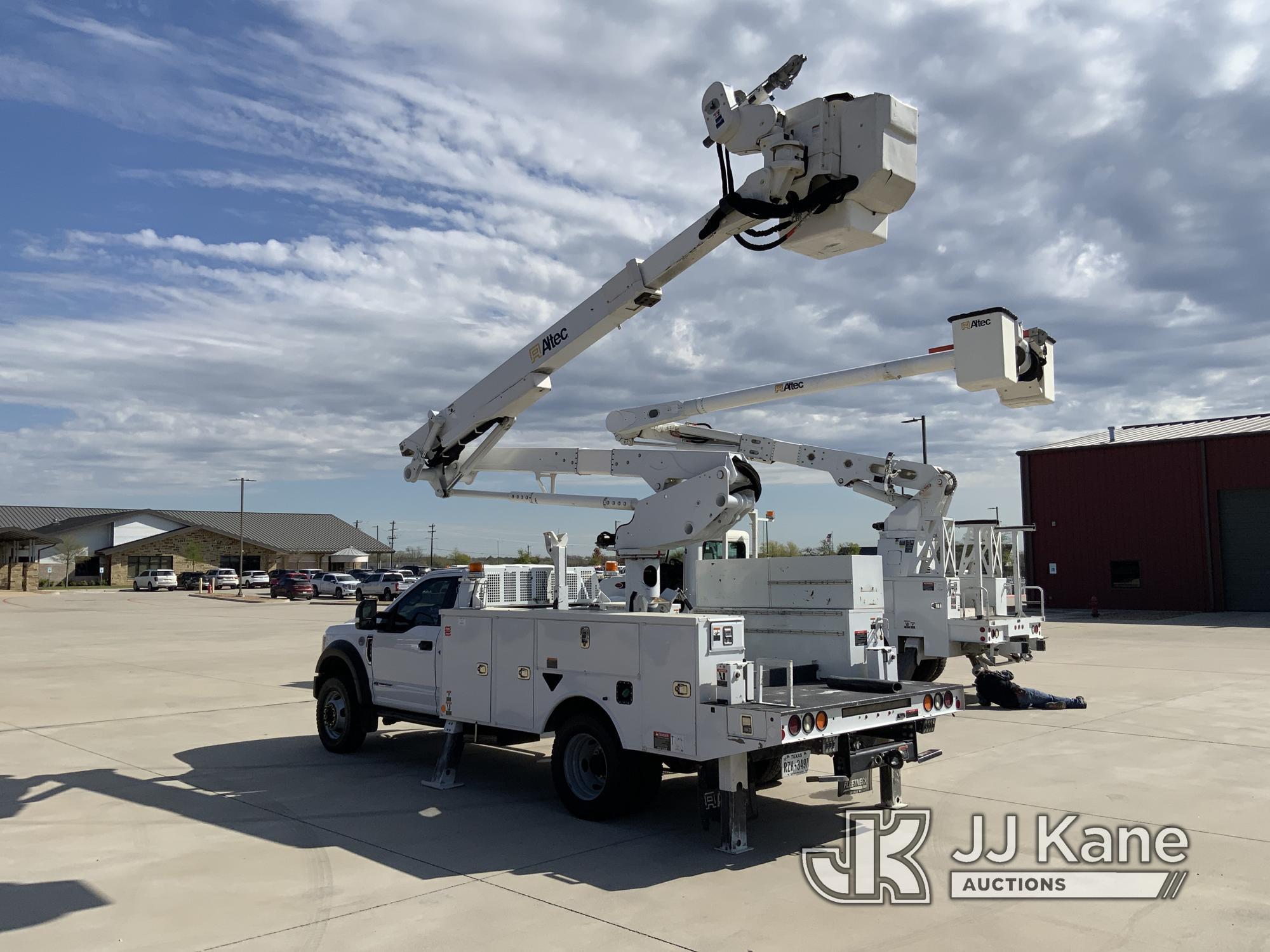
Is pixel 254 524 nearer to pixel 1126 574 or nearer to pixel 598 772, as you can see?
pixel 1126 574

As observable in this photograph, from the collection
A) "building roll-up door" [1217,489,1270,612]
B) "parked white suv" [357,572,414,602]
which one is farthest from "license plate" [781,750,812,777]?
"parked white suv" [357,572,414,602]

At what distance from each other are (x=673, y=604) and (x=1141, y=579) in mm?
34247

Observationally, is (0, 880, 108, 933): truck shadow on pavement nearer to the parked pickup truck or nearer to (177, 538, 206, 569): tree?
the parked pickup truck

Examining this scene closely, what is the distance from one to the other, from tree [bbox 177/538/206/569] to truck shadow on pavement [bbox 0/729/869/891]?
261 ft

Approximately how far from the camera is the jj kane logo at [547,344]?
29.7 feet

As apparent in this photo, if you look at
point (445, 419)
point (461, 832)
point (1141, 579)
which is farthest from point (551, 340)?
point (1141, 579)

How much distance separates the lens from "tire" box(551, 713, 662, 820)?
7543mm

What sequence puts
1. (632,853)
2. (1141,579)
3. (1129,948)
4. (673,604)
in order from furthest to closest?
1. (1141,579)
2. (673,604)
3. (632,853)
4. (1129,948)

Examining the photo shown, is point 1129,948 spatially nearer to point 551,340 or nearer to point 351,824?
point 351,824

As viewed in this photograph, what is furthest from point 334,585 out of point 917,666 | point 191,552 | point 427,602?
point 427,602

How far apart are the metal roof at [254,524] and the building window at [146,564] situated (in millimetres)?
3684

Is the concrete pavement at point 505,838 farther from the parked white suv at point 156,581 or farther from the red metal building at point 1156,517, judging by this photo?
the parked white suv at point 156,581

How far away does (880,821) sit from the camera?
7.83 metres

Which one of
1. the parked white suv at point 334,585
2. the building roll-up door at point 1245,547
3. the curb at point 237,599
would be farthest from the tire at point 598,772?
the parked white suv at point 334,585
